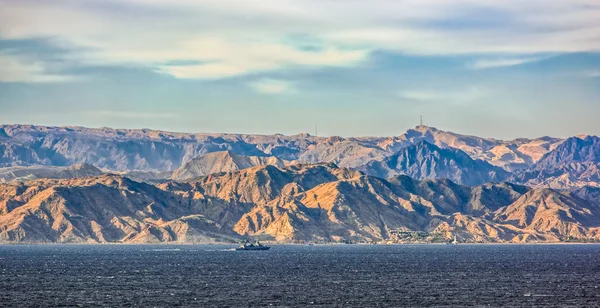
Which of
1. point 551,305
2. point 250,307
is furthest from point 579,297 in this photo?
point 250,307

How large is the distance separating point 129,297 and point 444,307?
61860 mm

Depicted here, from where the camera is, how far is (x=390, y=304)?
18375 cm

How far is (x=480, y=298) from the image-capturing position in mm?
195750

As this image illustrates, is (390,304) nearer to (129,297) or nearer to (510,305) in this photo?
(510,305)

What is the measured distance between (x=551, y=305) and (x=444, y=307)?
761 inches

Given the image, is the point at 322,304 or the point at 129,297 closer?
the point at 322,304

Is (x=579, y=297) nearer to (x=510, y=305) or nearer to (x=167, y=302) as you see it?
(x=510, y=305)

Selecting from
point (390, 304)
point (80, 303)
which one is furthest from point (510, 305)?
point (80, 303)

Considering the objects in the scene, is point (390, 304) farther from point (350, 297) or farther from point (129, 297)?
point (129, 297)

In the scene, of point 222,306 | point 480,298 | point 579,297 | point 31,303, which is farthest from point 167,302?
point 579,297

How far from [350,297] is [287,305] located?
20059mm

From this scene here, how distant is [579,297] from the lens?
7707 inches

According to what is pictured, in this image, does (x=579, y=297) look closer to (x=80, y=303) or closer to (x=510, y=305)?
(x=510, y=305)

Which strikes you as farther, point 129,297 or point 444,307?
point 129,297
